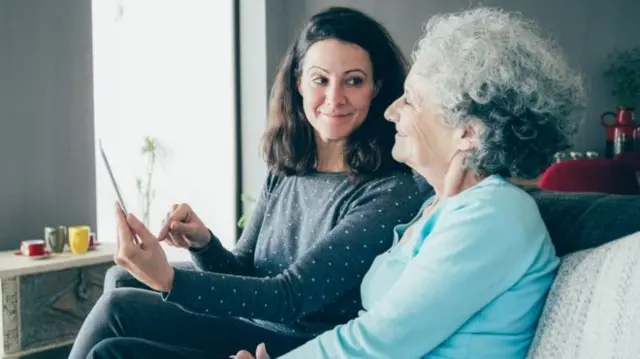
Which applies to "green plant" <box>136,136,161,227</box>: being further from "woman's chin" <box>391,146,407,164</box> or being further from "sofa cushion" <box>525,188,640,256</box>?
"sofa cushion" <box>525,188,640,256</box>

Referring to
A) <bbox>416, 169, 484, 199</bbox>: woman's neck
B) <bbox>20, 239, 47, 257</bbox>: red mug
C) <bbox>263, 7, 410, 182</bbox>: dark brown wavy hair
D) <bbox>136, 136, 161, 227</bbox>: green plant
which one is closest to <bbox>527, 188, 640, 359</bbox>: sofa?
<bbox>416, 169, 484, 199</bbox>: woman's neck

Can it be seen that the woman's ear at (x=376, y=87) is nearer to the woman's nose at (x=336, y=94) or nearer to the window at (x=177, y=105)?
the woman's nose at (x=336, y=94)

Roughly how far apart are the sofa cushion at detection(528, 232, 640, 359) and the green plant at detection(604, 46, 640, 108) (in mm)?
3289

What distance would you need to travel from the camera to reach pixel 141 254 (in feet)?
3.65

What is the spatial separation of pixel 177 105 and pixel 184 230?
241cm

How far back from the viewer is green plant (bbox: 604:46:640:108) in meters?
3.91

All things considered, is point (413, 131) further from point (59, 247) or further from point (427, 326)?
point (59, 247)

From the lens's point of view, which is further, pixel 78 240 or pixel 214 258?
pixel 78 240

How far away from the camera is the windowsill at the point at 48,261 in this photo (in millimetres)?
2057

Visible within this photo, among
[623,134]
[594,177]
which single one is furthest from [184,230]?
[623,134]

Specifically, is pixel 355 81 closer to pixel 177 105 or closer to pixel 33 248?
pixel 33 248

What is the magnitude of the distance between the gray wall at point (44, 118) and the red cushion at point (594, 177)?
1.71 meters

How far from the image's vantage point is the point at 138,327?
1403mm

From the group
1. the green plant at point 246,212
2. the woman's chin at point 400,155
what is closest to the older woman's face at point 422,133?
the woman's chin at point 400,155
